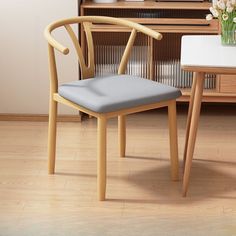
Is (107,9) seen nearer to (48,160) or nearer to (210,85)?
(210,85)

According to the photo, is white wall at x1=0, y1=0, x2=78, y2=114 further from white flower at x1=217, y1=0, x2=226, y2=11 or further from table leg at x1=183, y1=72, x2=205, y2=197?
table leg at x1=183, y1=72, x2=205, y2=197

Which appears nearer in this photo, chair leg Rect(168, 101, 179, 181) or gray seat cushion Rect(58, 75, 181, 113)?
gray seat cushion Rect(58, 75, 181, 113)

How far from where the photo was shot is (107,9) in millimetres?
4023

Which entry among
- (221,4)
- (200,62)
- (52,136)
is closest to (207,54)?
(200,62)

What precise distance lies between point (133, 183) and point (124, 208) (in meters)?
0.27

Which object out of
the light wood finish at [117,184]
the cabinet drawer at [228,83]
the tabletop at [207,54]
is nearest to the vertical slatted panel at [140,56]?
the cabinet drawer at [228,83]

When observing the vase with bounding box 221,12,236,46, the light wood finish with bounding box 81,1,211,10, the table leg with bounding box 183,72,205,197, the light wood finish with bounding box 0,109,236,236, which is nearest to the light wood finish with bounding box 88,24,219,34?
the light wood finish with bounding box 81,1,211,10

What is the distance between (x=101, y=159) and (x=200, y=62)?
1.95 ft

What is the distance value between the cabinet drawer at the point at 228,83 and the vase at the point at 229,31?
88cm

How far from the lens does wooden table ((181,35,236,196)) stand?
2697 mm

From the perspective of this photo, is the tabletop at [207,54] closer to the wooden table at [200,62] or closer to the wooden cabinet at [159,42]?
the wooden table at [200,62]

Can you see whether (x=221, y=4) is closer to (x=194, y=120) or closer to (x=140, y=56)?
(x=194, y=120)

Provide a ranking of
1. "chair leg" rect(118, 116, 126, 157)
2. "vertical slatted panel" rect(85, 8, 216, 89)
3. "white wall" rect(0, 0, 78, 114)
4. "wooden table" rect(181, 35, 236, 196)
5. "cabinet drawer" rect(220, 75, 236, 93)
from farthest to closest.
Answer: "vertical slatted panel" rect(85, 8, 216, 89), "cabinet drawer" rect(220, 75, 236, 93), "white wall" rect(0, 0, 78, 114), "chair leg" rect(118, 116, 126, 157), "wooden table" rect(181, 35, 236, 196)

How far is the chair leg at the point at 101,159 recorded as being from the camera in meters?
2.84
